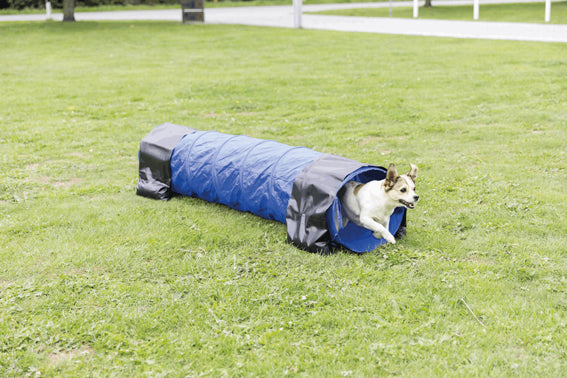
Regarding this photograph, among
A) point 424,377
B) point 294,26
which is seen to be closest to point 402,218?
point 424,377

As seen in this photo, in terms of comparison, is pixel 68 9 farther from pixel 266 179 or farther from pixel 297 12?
pixel 266 179

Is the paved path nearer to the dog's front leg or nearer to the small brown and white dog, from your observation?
the small brown and white dog

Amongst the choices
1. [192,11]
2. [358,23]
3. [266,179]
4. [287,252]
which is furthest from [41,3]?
[287,252]

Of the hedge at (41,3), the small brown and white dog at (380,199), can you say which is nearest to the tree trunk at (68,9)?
the hedge at (41,3)

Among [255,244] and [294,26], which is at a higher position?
[294,26]

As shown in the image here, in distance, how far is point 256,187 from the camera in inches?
263

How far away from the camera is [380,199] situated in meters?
5.90

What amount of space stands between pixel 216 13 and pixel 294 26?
10218mm

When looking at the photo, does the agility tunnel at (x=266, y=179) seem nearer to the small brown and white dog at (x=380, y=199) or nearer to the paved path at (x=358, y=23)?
the small brown and white dog at (x=380, y=199)

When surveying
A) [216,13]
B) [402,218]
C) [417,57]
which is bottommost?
[402,218]

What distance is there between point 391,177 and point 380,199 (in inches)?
11.3

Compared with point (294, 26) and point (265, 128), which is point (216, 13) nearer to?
point (294, 26)

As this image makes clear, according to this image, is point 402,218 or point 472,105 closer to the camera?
point 402,218

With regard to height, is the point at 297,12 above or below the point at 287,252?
above
